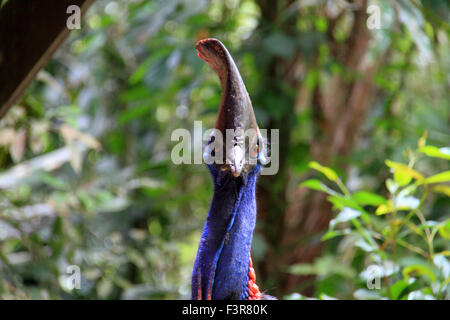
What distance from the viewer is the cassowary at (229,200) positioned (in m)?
0.60

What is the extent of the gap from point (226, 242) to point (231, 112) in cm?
18

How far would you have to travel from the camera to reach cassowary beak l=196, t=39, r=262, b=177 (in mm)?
593

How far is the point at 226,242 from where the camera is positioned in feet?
2.20

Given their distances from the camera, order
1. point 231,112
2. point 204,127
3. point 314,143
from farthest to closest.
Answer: point 314,143 < point 204,127 < point 231,112

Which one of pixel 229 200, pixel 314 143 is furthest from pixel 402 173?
pixel 314 143

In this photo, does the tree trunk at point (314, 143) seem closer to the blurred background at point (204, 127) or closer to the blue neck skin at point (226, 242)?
the blurred background at point (204, 127)

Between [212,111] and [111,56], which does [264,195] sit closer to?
[212,111]

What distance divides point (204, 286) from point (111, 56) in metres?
1.85

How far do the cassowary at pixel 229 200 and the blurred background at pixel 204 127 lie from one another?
2.00ft

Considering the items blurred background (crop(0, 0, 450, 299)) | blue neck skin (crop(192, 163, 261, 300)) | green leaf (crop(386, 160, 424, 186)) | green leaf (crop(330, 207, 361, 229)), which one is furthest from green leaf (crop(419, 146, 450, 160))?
blurred background (crop(0, 0, 450, 299))

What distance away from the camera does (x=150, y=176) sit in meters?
2.30

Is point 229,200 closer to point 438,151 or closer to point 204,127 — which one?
point 438,151

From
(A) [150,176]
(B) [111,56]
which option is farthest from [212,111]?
(B) [111,56]

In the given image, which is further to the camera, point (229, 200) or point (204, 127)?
point (204, 127)
